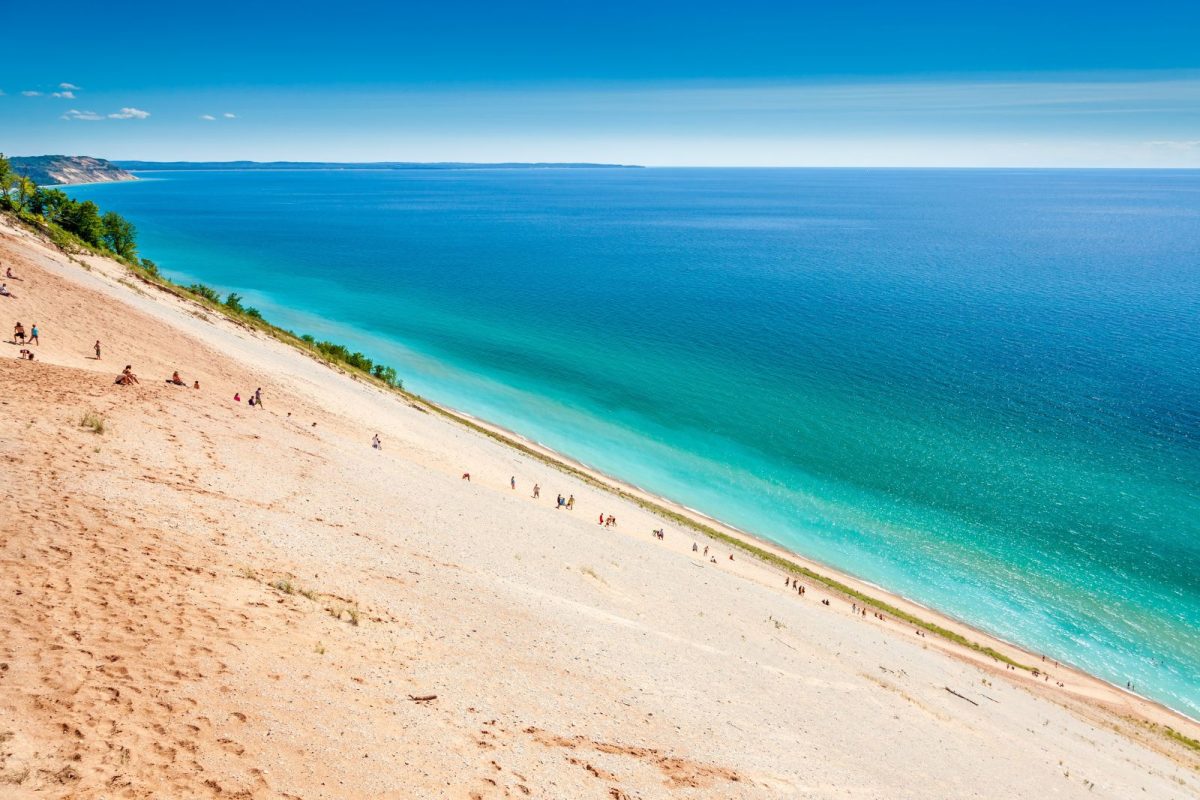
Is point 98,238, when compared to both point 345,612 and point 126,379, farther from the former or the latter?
point 345,612

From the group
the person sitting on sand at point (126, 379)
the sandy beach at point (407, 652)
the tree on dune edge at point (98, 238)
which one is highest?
the tree on dune edge at point (98, 238)

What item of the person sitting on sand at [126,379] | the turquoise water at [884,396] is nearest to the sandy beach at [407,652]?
the person sitting on sand at [126,379]

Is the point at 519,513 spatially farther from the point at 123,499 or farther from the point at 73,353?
the point at 73,353

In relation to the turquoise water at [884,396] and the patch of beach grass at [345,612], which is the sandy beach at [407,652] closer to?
the patch of beach grass at [345,612]

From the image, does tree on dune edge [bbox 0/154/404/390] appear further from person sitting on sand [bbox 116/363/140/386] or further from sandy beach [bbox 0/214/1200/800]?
person sitting on sand [bbox 116/363/140/386]

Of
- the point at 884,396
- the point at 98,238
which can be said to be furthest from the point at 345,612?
the point at 98,238

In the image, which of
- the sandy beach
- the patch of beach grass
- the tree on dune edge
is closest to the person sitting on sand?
the sandy beach
